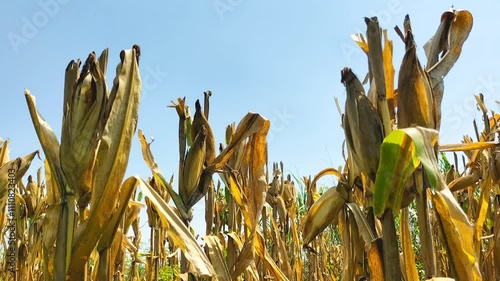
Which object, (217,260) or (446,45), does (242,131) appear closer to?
(217,260)

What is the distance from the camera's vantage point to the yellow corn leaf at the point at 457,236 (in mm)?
740

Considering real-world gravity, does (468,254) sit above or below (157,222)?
below

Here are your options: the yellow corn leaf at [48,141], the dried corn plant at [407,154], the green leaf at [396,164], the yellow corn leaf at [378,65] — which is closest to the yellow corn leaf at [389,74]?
the dried corn plant at [407,154]

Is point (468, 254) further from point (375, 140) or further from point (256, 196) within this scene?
point (256, 196)

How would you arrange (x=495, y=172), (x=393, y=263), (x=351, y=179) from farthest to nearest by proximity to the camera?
(x=495, y=172), (x=351, y=179), (x=393, y=263)

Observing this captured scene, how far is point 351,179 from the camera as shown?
112cm

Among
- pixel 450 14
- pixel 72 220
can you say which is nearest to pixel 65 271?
pixel 72 220

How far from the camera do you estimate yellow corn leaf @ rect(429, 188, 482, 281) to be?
0.74 m

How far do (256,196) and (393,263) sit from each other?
1.82 feet

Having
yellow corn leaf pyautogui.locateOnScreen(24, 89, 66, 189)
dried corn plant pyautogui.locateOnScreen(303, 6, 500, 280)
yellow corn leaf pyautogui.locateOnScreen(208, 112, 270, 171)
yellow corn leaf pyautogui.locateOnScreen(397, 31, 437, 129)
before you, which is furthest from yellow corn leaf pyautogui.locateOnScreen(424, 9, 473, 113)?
yellow corn leaf pyautogui.locateOnScreen(24, 89, 66, 189)

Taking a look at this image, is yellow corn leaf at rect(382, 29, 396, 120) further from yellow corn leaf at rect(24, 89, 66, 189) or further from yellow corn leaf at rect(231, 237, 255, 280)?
yellow corn leaf at rect(24, 89, 66, 189)

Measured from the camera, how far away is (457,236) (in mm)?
774

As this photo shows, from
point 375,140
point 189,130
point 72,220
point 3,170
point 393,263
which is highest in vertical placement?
point 189,130

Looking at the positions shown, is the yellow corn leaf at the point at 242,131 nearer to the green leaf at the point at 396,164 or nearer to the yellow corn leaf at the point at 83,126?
the yellow corn leaf at the point at 83,126
